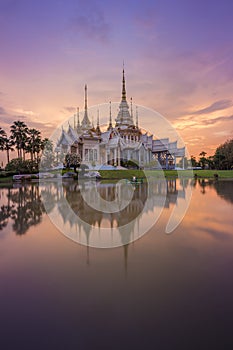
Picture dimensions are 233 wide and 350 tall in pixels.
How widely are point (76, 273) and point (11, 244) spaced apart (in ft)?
8.65

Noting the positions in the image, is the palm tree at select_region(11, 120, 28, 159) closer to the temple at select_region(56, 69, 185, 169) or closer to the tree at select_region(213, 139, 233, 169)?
the temple at select_region(56, 69, 185, 169)

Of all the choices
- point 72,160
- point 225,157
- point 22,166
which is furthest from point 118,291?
point 225,157

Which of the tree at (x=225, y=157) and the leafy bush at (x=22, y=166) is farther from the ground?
the tree at (x=225, y=157)

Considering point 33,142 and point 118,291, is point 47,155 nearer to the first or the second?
point 33,142

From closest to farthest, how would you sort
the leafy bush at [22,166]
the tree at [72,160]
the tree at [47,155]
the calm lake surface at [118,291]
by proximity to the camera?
the calm lake surface at [118,291] < the leafy bush at [22,166] < the tree at [72,160] < the tree at [47,155]

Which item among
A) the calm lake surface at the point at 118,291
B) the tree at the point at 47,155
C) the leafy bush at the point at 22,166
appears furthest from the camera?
the tree at the point at 47,155

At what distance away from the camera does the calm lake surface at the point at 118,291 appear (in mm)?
2707

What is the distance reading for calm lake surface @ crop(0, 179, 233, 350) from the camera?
2.71 m

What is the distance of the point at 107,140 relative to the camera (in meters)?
46.9

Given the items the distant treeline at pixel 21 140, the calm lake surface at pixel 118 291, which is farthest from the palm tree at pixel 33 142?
the calm lake surface at pixel 118 291

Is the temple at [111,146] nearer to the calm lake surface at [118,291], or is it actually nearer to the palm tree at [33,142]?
the palm tree at [33,142]

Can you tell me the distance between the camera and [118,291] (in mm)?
3633

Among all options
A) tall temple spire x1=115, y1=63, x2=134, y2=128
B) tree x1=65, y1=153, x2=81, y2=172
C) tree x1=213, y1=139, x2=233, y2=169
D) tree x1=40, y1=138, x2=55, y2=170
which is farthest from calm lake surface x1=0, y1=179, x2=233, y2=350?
tree x1=213, y1=139, x2=233, y2=169

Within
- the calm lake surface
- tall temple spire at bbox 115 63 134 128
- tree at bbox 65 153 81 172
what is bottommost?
the calm lake surface
